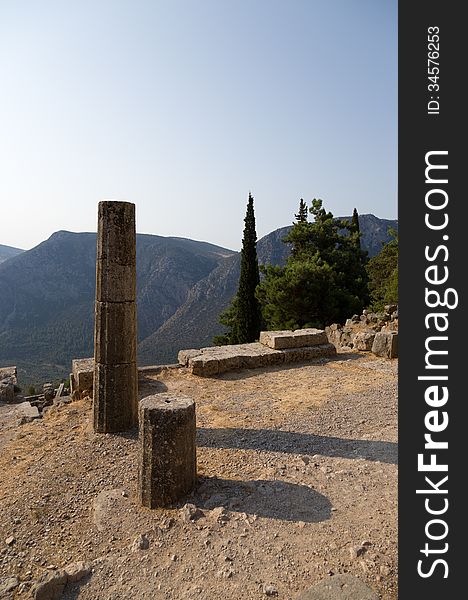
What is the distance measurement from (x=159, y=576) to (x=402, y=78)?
161 inches

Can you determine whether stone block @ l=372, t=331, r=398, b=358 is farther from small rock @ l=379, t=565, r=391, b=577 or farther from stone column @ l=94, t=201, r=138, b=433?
small rock @ l=379, t=565, r=391, b=577

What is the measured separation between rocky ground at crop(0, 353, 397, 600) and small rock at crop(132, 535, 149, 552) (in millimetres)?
10

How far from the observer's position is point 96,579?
3.27 m

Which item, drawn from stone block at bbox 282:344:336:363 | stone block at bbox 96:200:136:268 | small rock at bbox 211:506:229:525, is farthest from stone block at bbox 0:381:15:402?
small rock at bbox 211:506:229:525

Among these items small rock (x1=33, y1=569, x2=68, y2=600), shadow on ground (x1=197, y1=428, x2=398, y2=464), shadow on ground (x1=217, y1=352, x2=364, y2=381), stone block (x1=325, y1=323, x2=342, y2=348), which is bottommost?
small rock (x1=33, y1=569, x2=68, y2=600)

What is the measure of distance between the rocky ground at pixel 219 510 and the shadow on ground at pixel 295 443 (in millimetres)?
23

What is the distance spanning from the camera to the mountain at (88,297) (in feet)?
198

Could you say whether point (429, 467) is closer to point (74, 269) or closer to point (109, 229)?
point (109, 229)

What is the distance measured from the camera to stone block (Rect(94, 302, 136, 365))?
6.00m

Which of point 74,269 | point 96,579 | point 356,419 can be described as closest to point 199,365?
point 356,419

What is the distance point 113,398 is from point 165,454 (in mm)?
2110

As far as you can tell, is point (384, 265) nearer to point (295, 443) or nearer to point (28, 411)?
point (295, 443)

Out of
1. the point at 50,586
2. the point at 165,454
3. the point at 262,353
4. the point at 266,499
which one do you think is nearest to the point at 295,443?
the point at 266,499

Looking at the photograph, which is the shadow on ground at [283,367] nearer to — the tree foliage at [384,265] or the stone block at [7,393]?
the stone block at [7,393]
